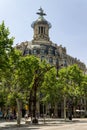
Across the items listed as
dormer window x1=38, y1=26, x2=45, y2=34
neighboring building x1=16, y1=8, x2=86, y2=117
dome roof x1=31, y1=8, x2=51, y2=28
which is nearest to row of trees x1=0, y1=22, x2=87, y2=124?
neighboring building x1=16, y1=8, x2=86, y2=117

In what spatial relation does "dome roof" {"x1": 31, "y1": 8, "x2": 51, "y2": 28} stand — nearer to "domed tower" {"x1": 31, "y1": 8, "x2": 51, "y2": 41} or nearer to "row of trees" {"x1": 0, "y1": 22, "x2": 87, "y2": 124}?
"domed tower" {"x1": 31, "y1": 8, "x2": 51, "y2": 41}

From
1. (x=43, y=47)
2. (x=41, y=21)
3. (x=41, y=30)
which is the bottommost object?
(x=43, y=47)

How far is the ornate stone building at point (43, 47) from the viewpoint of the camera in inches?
5595

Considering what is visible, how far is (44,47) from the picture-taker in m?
144

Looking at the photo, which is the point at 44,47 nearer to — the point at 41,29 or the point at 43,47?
the point at 43,47

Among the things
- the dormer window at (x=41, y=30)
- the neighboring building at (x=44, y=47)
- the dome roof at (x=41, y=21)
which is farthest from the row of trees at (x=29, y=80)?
the dome roof at (x=41, y=21)

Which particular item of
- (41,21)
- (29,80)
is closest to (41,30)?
(41,21)

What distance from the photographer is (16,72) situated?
72.6 metres

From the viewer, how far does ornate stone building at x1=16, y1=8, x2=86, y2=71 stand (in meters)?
142

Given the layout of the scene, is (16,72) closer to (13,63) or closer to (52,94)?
(13,63)

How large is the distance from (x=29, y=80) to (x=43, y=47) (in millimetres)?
68572

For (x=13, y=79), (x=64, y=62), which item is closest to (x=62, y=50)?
(x=64, y=62)

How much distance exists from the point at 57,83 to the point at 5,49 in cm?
4916

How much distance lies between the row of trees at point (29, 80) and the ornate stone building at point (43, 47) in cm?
3466
